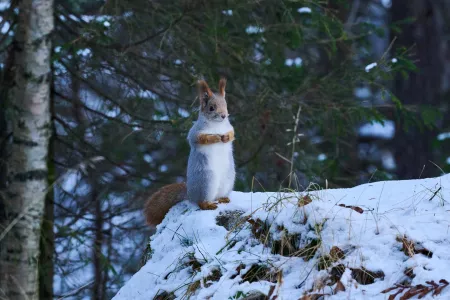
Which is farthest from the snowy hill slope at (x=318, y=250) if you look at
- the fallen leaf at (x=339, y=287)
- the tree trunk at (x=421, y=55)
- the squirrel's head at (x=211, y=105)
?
the tree trunk at (x=421, y=55)

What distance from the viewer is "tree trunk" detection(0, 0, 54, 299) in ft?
13.7

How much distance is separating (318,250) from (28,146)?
2073 mm

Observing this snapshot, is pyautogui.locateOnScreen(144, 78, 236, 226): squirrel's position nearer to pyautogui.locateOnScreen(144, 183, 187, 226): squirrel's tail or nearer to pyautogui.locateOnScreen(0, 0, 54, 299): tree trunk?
pyautogui.locateOnScreen(144, 183, 187, 226): squirrel's tail

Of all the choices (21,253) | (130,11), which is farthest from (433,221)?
(130,11)

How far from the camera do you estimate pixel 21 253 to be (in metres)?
4.18

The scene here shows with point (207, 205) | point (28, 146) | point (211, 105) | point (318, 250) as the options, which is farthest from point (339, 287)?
point (28, 146)

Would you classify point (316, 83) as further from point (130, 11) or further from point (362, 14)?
point (362, 14)

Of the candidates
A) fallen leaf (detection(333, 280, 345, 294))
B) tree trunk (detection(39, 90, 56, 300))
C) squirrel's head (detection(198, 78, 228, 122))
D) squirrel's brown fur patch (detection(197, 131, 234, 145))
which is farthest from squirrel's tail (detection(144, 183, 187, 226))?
tree trunk (detection(39, 90, 56, 300))

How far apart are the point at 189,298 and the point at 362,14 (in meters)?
14.2

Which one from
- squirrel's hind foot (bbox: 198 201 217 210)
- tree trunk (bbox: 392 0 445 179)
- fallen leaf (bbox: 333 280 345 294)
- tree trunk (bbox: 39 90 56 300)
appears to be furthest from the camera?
tree trunk (bbox: 392 0 445 179)

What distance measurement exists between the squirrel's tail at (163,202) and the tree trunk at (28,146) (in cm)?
69

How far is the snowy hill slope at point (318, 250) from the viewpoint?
111 inches

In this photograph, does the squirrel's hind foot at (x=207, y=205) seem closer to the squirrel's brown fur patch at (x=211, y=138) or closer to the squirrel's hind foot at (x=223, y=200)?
the squirrel's hind foot at (x=223, y=200)

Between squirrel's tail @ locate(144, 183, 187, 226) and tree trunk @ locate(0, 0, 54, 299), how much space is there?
69 centimetres
